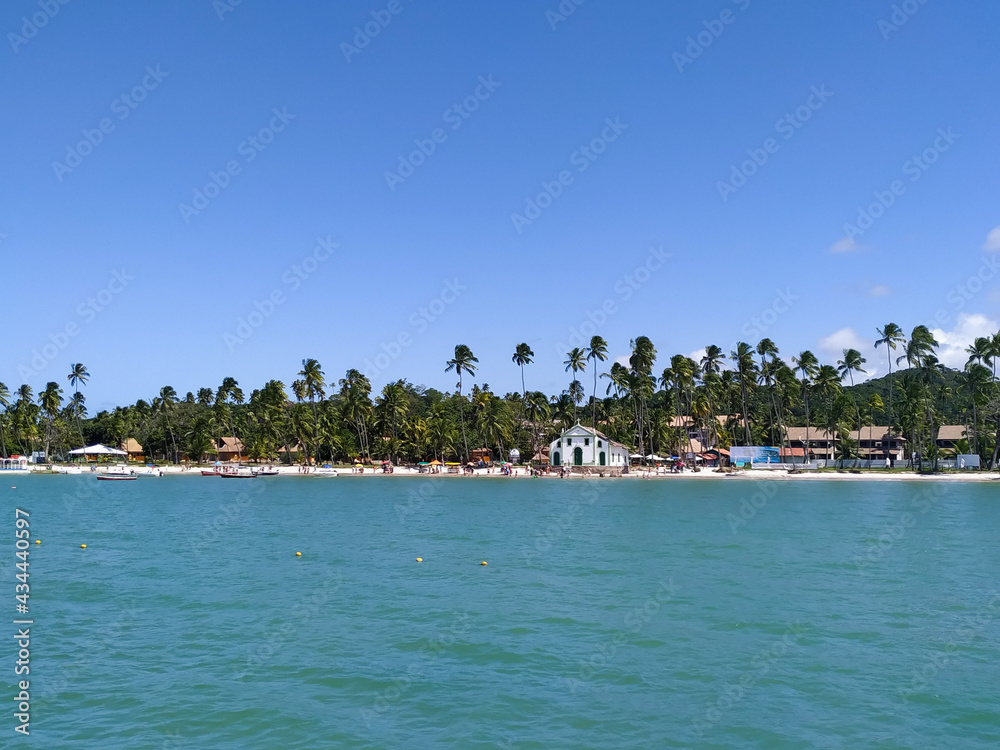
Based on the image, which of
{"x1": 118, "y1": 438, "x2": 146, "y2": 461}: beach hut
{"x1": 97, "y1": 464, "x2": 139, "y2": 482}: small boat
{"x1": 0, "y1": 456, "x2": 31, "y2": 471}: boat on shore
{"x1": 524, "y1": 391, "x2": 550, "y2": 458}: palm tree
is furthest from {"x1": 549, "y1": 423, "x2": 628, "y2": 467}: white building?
{"x1": 118, "y1": 438, "x2": 146, "y2": 461}: beach hut

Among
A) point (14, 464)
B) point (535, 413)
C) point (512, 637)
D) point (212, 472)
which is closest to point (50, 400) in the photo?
point (14, 464)

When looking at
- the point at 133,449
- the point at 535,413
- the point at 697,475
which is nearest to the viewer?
the point at 697,475

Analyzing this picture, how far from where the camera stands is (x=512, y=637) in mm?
20641

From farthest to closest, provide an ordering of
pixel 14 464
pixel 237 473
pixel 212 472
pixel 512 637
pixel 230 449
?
pixel 230 449, pixel 14 464, pixel 212 472, pixel 237 473, pixel 512 637

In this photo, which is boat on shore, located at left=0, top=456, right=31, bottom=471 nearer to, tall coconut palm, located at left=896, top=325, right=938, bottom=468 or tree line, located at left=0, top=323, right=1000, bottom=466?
tree line, located at left=0, top=323, right=1000, bottom=466

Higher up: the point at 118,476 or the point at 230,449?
the point at 230,449

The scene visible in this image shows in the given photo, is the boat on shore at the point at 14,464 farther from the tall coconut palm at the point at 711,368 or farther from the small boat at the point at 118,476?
the tall coconut palm at the point at 711,368

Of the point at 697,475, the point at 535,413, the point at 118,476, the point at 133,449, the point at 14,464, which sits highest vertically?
the point at 535,413

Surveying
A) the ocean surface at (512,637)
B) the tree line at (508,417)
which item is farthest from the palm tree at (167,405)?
the ocean surface at (512,637)

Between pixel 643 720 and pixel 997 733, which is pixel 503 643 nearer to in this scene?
pixel 643 720

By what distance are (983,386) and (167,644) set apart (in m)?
99.8

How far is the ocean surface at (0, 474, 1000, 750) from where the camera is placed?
15.0m

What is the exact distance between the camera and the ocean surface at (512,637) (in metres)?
15.0

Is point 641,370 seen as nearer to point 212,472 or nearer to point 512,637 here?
point 212,472
